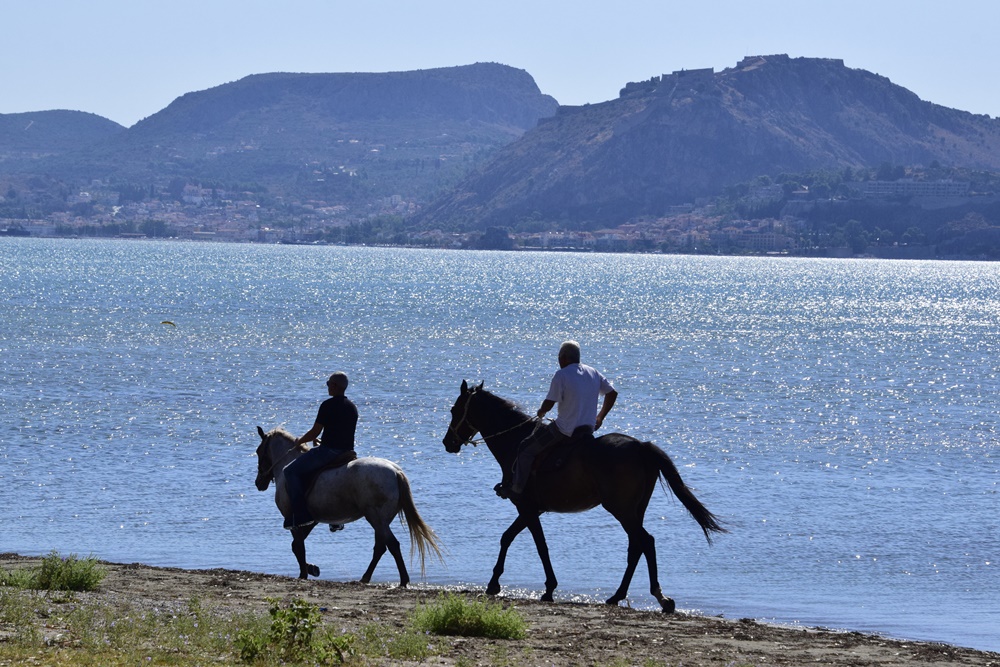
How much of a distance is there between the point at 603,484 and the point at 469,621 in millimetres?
3137

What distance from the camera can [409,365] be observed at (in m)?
56.2

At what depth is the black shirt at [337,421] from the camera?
52.5 feet

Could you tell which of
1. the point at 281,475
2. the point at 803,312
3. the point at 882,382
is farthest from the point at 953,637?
the point at 803,312

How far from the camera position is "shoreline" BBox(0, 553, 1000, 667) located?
38.9ft

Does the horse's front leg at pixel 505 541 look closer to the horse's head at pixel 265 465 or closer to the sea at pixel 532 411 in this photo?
the sea at pixel 532 411

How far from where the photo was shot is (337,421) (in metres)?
16.0

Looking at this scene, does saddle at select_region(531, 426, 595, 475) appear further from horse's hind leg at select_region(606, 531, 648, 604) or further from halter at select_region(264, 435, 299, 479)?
halter at select_region(264, 435, 299, 479)

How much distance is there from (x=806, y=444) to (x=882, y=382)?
856 inches

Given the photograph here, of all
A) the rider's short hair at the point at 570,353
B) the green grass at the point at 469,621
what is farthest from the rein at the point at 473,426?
the green grass at the point at 469,621

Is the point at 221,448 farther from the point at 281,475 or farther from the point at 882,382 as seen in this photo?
the point at 882,382

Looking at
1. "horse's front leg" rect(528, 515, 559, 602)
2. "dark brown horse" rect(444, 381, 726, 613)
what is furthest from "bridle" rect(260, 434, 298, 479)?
"horse's front leg" rect(528, 515, 559, 602)

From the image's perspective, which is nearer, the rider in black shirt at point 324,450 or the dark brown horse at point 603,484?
the dark brown horse at point 603,484

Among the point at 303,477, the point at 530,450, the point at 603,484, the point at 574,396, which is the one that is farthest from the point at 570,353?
the point at 303,477

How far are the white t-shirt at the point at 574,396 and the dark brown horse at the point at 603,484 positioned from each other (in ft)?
0.79
